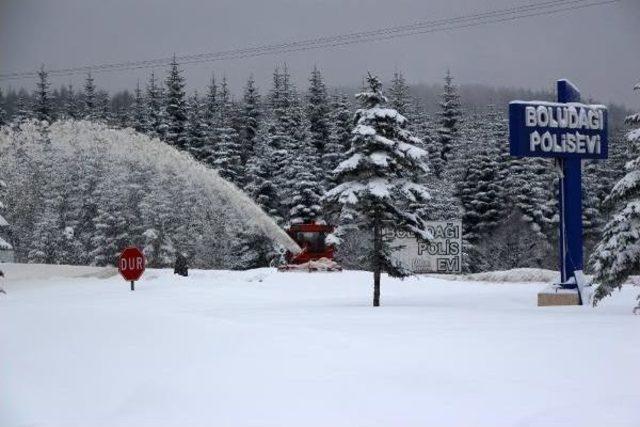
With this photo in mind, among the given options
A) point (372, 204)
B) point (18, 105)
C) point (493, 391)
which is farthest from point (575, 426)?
point (18, 105)

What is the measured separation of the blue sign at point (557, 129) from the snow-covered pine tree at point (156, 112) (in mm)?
44093

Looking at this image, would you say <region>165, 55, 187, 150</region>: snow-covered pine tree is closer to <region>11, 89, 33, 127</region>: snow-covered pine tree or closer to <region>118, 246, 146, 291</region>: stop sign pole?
<region>11, 89, 33, 127</region>: snow-covered pine tree

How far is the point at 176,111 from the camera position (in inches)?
2493

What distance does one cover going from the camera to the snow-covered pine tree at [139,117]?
62.1 m

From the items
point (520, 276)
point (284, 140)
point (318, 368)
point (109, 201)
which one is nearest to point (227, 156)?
point (284, 140)

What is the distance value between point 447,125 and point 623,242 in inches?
2276

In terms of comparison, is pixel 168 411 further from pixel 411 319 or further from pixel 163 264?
pixel 163 264

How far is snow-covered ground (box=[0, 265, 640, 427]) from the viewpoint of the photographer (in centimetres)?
715

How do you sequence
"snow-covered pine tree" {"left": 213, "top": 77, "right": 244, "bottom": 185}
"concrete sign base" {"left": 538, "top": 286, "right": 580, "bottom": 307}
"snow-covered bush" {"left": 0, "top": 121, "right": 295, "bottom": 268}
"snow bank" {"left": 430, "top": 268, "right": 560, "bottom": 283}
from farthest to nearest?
"snow-covered pine tree" {"left": 213, "top": 77, "right": 244, "bottom": 185}
"snow-covered bush" {"left": 0, "top": 121, "right": 295, "bottom": 268}
"snow bank" {"left": 430, "top": 268, "right": 560, "bottom": 283}
"concrete sign base" {"left": 538, "top": 286, "right": 580, "bottom": 307}

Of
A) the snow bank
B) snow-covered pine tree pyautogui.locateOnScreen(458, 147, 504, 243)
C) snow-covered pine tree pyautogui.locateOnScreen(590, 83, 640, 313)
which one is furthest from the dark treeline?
snow-covered pine tree pyautogui.locateOnScreen(590, 83, 640, 313)

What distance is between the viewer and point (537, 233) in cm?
5031

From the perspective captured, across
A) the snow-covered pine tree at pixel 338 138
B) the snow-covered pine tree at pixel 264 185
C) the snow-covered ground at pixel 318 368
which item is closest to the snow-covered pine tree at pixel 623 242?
the snow-covered ground at pixel 318 368

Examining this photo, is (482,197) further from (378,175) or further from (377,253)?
(378,175)

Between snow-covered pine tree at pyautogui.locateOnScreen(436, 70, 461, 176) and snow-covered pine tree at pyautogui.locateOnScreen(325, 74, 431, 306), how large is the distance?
149ft
